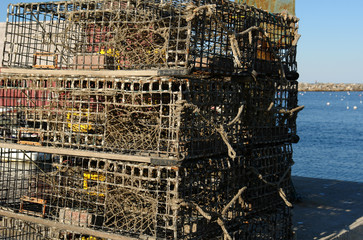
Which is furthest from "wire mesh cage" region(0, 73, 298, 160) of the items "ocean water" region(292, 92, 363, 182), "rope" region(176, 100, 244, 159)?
"ocean water" region(292, 92, 363, 182)

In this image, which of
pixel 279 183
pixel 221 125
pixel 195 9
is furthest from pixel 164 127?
pixel 279 183

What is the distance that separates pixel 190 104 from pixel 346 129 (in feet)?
260

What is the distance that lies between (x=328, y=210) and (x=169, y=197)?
407 inches

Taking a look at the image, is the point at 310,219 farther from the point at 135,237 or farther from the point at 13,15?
the point at 13,15

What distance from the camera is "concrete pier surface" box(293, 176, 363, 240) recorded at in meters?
13.9

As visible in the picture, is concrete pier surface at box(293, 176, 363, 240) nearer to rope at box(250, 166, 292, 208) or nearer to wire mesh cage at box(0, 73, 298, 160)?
rope at box(250, 166, 292, 208)

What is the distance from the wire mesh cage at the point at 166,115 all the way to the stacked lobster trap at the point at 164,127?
3cm

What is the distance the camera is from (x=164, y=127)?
933cm

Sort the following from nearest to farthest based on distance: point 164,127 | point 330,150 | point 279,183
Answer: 1. point 164,127
2. point 279,183
3. point 330,150

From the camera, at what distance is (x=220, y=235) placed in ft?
31.0

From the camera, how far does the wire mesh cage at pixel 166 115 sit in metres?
8.57

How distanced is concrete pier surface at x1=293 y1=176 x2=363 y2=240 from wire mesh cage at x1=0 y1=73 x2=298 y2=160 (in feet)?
13.0

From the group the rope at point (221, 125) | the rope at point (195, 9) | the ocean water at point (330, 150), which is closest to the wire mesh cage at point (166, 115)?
the rope at point (221, 125)

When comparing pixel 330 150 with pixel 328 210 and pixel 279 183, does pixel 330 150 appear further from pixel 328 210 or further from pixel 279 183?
pixel 279 183
